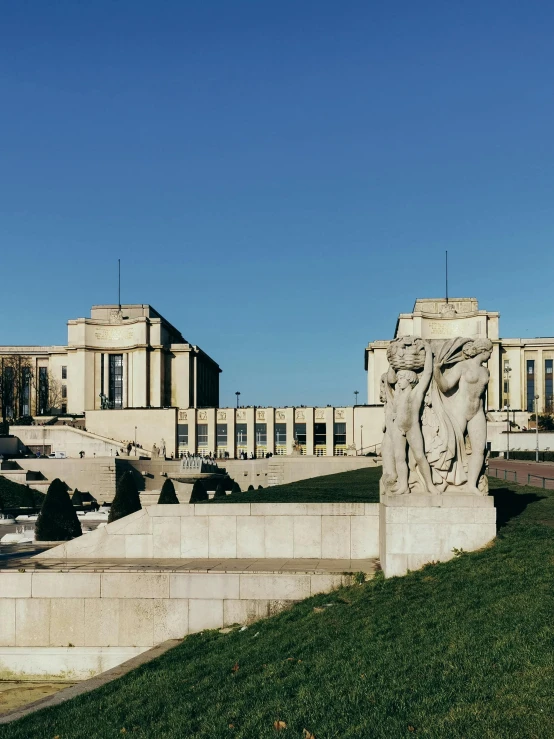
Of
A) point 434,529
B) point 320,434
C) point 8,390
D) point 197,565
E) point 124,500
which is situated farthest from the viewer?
point 8,390

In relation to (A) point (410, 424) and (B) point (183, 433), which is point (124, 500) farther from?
(B) point (183, 433)

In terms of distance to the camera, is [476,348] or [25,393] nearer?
[476,348]

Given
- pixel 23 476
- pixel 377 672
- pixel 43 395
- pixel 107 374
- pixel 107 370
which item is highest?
pixel 107 370

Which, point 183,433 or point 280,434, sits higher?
point 183,433

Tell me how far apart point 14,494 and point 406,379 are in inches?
1760

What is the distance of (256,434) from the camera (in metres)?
89.4

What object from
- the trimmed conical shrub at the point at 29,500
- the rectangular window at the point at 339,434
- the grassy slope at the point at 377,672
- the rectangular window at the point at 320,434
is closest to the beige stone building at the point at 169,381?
the rectangular window at the point at 320,434

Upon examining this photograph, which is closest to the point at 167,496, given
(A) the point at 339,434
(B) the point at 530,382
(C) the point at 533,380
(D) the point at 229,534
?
(D) the point at 229,534

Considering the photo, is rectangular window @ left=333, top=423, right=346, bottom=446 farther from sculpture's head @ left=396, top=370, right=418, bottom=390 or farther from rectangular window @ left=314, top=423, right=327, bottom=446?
sculpture's head @ left=396, top=370, right=418, bottom=390

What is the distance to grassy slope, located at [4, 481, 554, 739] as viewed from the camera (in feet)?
21.5

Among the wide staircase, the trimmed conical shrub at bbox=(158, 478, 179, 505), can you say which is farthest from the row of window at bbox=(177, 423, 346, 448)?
the trimmed conical shrub at bbox=(158, 478, 179, 505)

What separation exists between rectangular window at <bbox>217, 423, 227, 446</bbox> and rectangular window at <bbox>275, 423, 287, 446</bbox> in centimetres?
607

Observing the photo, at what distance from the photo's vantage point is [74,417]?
324ft

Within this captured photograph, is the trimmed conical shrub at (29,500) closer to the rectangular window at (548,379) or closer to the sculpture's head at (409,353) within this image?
the sculpture's head at (409,353)
